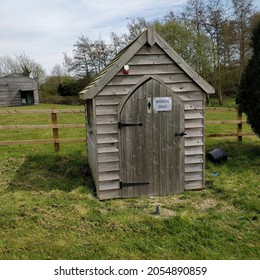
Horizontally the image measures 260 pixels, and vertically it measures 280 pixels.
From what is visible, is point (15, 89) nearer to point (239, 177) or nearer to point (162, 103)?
point (162, 103)

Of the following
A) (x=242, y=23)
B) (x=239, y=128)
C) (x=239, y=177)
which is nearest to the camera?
(x=239, y=177)

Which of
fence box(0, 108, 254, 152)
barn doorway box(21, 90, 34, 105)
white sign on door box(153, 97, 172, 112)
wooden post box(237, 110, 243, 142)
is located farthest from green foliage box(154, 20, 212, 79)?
white sign on door box(153, 97, 172, 112)

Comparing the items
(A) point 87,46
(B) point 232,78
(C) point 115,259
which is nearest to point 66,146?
(C) point 115,259

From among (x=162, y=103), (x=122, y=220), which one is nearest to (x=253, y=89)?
(x=162, y=103)

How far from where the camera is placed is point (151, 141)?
6.00m

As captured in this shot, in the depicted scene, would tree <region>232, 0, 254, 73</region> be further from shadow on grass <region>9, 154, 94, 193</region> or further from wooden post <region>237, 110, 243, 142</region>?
shadow on grass <region>9, 154, 94, 193</region>

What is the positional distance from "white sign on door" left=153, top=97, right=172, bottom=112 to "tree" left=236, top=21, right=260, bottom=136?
3.87 m

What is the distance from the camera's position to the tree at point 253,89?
8.60m

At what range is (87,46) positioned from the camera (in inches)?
1593

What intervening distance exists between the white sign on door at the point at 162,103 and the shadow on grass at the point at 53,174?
233 centimetres

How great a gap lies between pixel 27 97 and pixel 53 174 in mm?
33940

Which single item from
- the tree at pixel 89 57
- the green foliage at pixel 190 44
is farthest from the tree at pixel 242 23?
the tree at pixel 89 57

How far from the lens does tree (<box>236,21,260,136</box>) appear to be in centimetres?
860

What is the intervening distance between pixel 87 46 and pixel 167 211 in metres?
38.6
